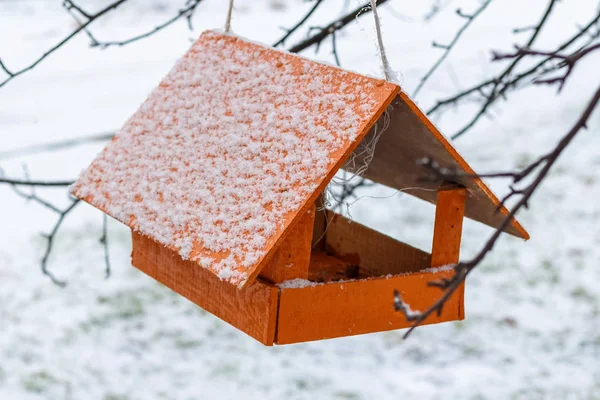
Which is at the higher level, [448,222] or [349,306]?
[448,222]

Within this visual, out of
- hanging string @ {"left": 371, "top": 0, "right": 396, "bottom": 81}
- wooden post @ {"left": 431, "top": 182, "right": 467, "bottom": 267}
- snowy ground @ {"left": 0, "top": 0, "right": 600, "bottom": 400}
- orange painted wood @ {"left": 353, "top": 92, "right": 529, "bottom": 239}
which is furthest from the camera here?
snowy ground @ {"left": 0, "top": 0, "right": 600, "bottom": 400}

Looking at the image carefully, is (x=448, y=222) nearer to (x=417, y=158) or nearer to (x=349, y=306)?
(x=417, y=158)

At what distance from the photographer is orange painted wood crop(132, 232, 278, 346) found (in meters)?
1.64

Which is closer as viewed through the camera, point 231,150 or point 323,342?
point 231,150

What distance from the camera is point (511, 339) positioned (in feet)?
16.5

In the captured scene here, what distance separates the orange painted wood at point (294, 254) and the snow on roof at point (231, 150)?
0.11 meters

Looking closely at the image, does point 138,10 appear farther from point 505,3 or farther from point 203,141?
point 203,141

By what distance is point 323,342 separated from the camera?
5.12 metres

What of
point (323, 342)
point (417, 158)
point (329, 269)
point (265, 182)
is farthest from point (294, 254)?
point (323, 342)

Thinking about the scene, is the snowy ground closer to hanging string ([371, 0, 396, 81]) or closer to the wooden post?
the wooden post

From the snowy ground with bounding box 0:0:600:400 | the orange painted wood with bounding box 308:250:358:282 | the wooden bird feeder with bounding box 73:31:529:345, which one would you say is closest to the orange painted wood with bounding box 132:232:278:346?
the wooden bird feeder with bounding box 73:31:529:345

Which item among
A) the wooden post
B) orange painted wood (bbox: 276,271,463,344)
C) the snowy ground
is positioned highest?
the snowy ground

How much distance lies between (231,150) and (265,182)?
162 millimetres

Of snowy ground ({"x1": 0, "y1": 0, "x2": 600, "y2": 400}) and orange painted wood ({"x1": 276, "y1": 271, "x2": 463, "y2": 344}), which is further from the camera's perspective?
snowy ground ({"x1": 0, "y1": 0, "x2": 600, "y2": 400})
